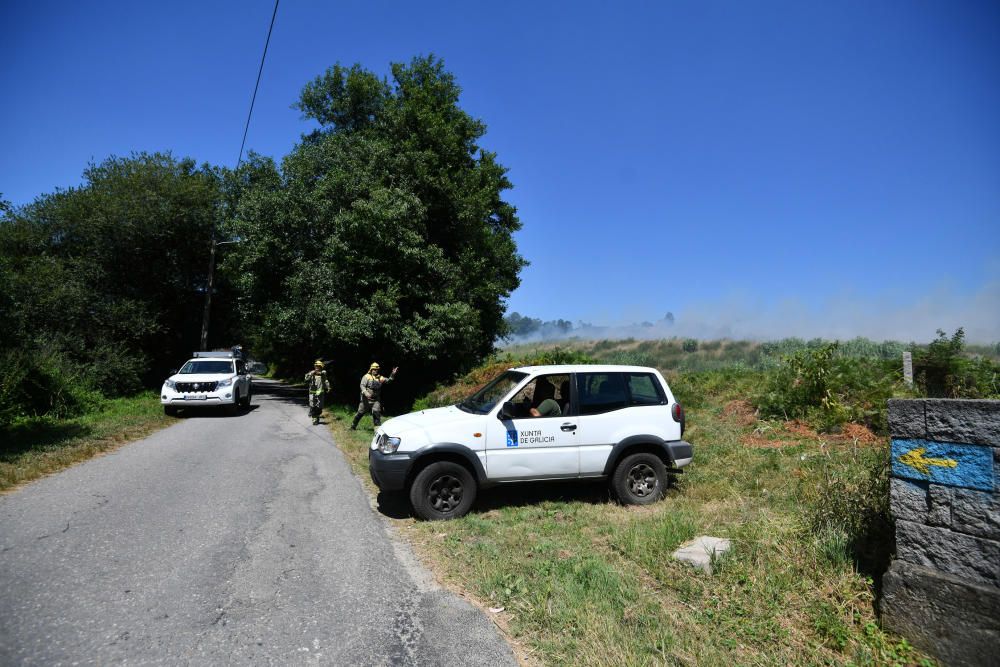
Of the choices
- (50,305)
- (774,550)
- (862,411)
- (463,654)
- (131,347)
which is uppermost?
(50,305)

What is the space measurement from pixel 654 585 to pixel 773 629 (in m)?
0.95

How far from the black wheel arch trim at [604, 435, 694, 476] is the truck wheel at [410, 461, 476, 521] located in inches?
Result: 69.2

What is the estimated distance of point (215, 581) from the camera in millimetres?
4383

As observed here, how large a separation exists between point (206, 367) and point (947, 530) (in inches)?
697

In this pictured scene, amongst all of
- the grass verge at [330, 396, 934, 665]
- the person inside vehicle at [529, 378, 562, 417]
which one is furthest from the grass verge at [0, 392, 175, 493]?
the person inside vehicle at [529, 378, 562, 417]

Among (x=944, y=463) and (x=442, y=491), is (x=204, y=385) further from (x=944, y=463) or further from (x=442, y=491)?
(x=944, y=463)

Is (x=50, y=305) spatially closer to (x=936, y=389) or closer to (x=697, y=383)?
(x=697, y=383)

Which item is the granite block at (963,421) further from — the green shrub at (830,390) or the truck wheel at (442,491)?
the green shrub at (830,390)

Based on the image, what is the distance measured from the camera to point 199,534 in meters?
5.49

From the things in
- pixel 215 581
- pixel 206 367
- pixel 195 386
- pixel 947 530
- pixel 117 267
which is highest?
pixel 117 267

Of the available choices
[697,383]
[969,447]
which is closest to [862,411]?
[697,383]

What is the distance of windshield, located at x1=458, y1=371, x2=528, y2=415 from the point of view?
6723 mm

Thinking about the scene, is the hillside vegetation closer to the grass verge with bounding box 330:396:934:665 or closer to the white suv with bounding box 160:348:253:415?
the grass verge with bounding box 330:396:934:665

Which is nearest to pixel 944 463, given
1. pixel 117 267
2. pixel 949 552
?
pixel 949 552
